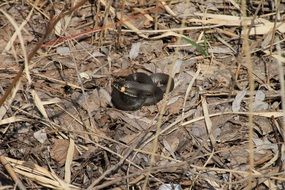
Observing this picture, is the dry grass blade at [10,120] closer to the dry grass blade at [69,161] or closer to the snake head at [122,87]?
the dry grass blade at [69,161]

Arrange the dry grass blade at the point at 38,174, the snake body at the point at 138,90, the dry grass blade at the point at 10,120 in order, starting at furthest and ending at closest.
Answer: the snake body at the point at 138,90 → the dry grass blade at the point at 10,120 → the dry grass blade at the point at 38,174

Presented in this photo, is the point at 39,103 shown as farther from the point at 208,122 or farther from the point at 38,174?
the point at 208,122

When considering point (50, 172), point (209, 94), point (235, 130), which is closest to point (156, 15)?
point (209, 94)

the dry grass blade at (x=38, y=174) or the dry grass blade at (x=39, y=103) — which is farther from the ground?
the dry grass blade at (x=39, y=103)

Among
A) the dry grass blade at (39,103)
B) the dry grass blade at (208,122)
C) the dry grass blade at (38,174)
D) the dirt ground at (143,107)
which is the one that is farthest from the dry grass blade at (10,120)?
the dry grass blade at (208,122)

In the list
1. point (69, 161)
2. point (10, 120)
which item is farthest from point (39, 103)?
point (69, 161)

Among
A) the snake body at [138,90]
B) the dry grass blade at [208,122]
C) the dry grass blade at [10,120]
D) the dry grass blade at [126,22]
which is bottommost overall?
the dry grass blade at [208,122]
